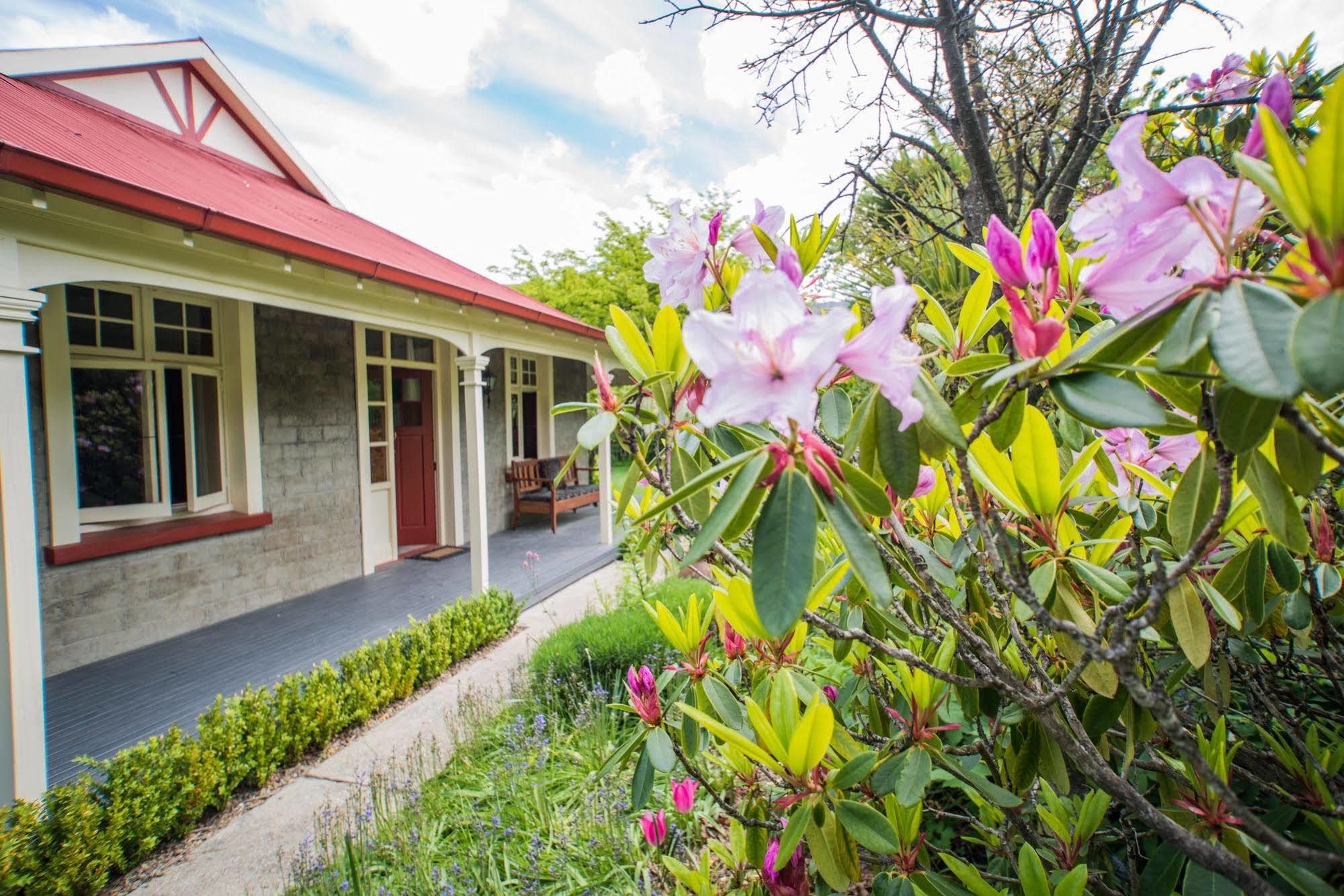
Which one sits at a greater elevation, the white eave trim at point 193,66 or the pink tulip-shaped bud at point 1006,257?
the white eave trim at point 193,66

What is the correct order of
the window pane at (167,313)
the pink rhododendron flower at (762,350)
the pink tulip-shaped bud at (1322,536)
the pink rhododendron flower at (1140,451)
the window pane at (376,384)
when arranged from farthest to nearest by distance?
the window pane at (376,384) → the window pane at (167,313) → the pink tulip-shaped bud at (1322,536) → the pink rhododendron flower at (1140,451) → the pink rhododendron flower at (762,350)

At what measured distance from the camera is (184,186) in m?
3.43

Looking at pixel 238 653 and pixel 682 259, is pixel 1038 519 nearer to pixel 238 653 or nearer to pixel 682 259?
pixel 682 259

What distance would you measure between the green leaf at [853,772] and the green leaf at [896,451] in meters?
0.47

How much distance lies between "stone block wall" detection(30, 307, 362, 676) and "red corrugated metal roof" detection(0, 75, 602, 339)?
101 cm

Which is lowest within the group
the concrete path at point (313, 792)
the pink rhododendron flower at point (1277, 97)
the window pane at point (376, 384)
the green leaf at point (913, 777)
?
the concrete path at point (313, 792)

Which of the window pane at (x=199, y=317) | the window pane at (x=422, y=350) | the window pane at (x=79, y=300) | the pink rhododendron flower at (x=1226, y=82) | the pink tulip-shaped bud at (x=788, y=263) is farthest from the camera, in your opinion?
the window pane at (x=422, y=350)

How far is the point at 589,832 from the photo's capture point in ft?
7.45

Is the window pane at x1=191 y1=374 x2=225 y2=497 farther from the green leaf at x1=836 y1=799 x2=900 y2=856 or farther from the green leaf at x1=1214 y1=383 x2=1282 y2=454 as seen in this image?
the green leaf at x1=1214 y1=383 x2=1282 y2=454

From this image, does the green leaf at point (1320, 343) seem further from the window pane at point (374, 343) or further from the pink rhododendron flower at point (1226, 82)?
the window pane at point (374, 343)

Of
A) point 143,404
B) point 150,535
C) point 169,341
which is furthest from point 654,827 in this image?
point 169,341

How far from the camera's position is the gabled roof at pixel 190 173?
2.48m

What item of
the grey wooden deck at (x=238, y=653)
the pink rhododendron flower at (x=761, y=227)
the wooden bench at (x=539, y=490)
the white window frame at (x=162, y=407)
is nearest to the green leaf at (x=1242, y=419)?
the pink rhododendron flower at (x=761, y=227)

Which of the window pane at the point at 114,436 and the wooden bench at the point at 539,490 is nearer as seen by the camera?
the window pane at the point at 114,436
